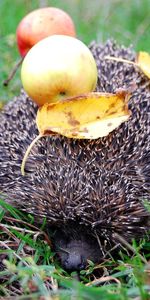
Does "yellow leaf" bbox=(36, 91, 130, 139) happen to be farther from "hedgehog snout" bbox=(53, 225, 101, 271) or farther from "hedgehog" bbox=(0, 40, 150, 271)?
"hedgehog snout" bbox=(53, 225, 101, 271)

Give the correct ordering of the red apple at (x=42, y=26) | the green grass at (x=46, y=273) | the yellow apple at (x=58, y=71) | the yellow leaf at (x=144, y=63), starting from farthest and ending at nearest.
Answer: the red apple at (x=42, y=26)
the yellow leaf at (x=144, y=63)
the yellow apple at (x=58, y=71)
the green grass at (x=46, y=273)

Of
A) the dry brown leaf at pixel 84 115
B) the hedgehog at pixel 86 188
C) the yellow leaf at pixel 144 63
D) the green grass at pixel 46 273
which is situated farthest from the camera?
the yellow leaf at pixel 144 63

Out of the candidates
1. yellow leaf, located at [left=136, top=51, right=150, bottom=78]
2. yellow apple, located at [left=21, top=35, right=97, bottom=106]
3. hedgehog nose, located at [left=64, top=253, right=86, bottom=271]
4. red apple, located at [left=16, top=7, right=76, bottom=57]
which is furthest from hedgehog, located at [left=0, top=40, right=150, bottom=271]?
red apple, located at [left=16, top=7, right=76, bottom=57]

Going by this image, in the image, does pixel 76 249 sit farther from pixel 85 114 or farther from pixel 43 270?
pixel 85 114

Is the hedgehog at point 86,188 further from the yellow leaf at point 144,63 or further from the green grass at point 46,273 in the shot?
the yellow leaf at point 144,63

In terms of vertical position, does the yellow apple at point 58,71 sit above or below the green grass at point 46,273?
above

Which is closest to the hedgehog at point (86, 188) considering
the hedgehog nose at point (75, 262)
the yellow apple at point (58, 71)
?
the hedgehog nose at point (75, 262)

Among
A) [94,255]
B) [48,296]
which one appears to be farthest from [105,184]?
[48,296]
